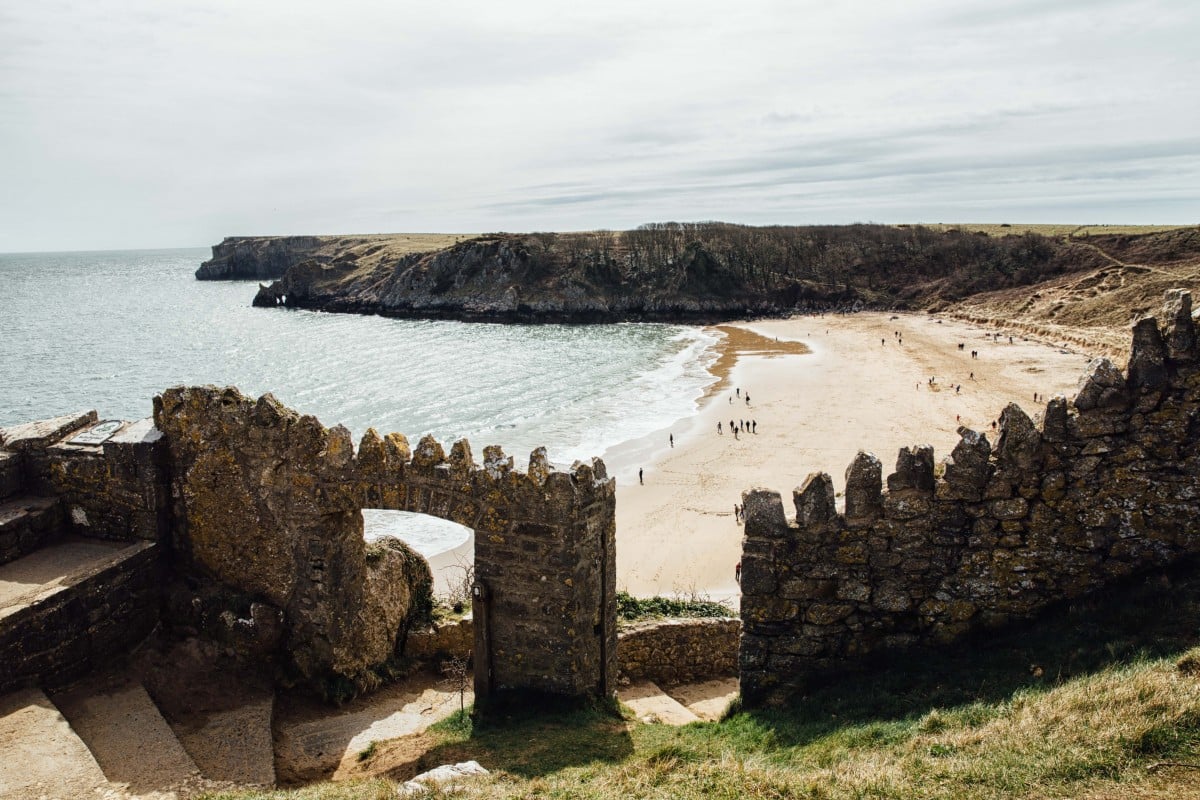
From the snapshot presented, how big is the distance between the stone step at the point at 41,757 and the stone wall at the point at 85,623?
471 millimetres

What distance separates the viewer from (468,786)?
22.1ft

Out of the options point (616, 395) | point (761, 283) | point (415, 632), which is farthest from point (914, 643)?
point (761, 283)

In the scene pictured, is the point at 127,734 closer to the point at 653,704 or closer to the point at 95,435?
the point at 95,435

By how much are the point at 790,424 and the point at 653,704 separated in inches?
1290

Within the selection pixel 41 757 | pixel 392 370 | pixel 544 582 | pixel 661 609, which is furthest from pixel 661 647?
pixel 392 370

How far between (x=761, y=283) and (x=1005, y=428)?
345ft

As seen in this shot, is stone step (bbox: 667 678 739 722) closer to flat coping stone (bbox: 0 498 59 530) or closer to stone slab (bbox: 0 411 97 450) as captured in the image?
flat coping stone (bbox: 0 498 59 530)

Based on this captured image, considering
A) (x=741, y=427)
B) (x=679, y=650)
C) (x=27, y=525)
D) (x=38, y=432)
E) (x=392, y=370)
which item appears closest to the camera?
(x=27, y=525)

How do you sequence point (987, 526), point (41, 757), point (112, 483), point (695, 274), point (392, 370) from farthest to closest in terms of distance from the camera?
point (695, 274), point (392, 370), point (112, 483), point (41, 757), point (987, 526)

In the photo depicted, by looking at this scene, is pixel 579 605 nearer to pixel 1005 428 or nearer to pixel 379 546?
pixel 379 546

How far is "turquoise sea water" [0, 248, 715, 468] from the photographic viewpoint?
149ft

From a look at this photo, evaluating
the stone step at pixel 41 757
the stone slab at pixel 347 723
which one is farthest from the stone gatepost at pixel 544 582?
the stone step at pixel 41 757

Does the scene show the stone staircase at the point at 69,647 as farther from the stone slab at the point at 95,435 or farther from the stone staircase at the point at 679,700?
the stone staircase at the point at 679,700

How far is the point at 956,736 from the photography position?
6.08 metres
